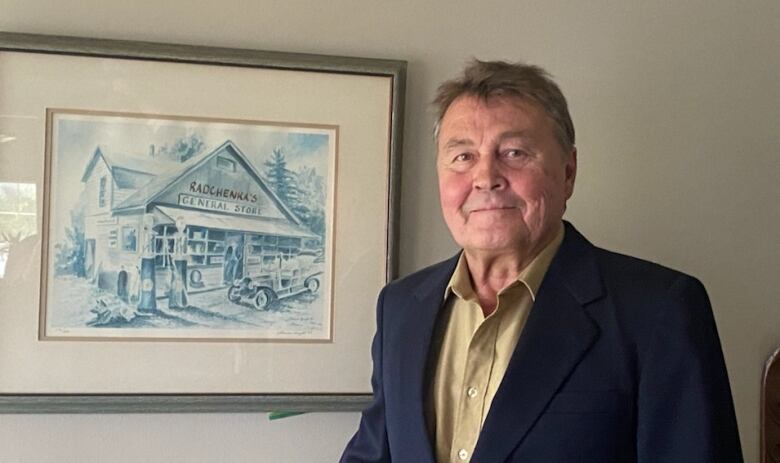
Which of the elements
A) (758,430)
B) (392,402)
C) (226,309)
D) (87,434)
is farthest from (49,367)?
(758,430)

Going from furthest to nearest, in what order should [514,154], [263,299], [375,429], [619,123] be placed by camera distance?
[619,123], [263,299], [375,429], [514,154]

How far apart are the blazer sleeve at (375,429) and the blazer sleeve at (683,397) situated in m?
0.39

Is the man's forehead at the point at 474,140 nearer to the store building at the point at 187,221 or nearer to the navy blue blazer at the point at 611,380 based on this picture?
the navy blue blazer at the point at 611,380

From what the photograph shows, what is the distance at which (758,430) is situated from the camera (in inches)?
56.1

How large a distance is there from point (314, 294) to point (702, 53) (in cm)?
83

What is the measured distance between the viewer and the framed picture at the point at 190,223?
123cm

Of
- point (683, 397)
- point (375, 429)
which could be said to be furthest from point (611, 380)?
point (375, 429)

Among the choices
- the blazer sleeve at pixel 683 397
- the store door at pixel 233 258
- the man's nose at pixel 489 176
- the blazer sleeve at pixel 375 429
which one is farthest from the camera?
the store door at pixel 233 258

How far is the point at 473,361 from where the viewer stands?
1.04 meters

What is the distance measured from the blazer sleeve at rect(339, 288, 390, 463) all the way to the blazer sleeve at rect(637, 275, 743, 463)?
39 cm

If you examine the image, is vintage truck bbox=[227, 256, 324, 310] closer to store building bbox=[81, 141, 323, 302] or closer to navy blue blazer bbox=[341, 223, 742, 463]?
store building bbox=[81, 141, 323, 302]

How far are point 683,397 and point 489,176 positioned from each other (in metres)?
0.37

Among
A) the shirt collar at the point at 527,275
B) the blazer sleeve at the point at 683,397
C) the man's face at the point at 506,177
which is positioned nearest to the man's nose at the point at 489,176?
the man's face at the point at 506,177

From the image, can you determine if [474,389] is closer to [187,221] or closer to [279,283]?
[279,283]
